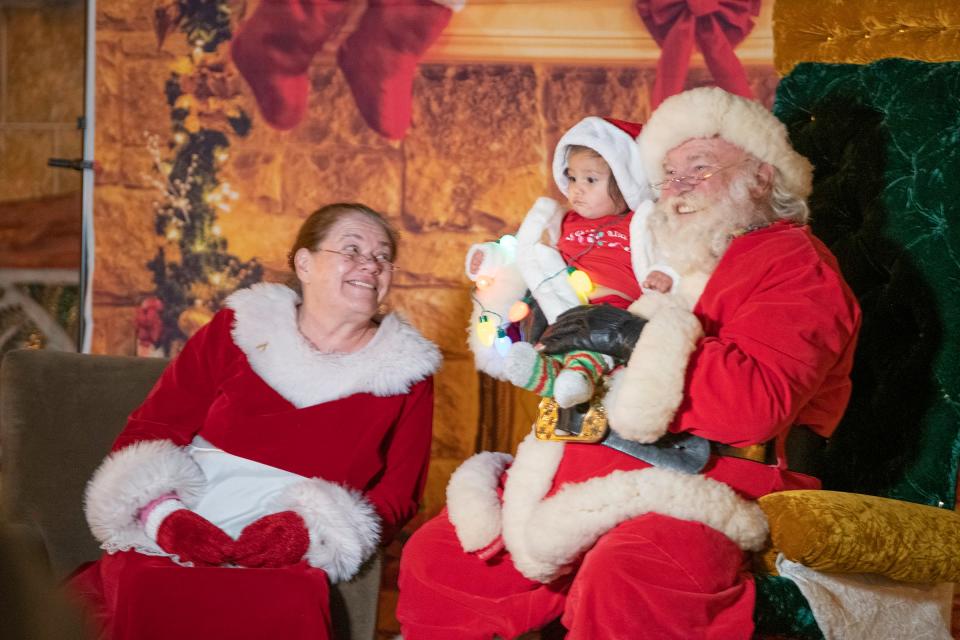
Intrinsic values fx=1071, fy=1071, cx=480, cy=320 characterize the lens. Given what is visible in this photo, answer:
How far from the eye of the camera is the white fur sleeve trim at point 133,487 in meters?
2.59

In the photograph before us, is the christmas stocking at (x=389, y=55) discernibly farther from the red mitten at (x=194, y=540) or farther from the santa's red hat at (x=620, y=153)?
the red mitten at (x=194, y=540)

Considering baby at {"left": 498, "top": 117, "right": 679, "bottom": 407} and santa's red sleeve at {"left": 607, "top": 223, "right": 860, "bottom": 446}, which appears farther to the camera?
baby at {"left": 498, "top": 117, "right": 679, "bottom": 407}

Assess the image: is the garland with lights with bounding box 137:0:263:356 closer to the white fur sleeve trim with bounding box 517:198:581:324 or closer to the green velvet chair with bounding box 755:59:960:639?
the white fur sleeve trim with bounding box 517:198:581:324

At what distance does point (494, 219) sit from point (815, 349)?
7.32 feet

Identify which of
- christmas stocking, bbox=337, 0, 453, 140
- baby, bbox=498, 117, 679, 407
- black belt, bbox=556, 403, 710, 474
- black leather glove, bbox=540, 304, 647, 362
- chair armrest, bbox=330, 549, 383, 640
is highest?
christmas stocking, bbox=337, 0, 453, 140

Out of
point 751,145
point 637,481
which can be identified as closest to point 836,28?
point 751,145

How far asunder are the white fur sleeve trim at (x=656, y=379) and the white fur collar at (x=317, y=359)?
0.81m

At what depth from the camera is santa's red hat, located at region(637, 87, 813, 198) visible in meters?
2.29

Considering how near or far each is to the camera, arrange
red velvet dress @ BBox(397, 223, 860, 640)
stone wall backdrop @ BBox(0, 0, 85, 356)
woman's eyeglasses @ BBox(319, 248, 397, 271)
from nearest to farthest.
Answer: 1. red velvet dress @ BBox(397, 223, 860, 640)
2. woman's eyeglasses @ BBox(319, 248, 397, 271)
3. stone wall backdrop @ BBox(0, 0, 85, 356)

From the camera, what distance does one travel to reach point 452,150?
13.5 feet

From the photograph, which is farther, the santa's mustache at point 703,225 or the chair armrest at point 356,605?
the chair armrest at point 356,605

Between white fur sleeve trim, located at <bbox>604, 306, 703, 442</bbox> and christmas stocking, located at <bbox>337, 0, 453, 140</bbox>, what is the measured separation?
7.67ft

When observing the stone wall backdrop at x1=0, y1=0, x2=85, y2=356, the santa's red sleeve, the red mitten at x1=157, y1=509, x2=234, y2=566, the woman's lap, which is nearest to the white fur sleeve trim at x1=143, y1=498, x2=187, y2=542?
the red mitten at x1=157, y1=509, x2=234, y2=566

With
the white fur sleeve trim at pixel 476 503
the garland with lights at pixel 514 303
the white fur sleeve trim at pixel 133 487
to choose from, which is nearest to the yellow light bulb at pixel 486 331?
the garland with lights at pixel 514 303
